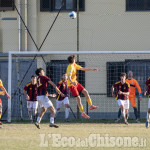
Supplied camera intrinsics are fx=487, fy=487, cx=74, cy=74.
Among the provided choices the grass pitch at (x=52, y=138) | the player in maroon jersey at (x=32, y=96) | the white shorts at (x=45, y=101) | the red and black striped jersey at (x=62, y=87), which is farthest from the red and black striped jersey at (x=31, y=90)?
the white shorts at (x=45, y=101)

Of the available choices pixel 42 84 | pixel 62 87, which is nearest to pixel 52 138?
pixel 42 84

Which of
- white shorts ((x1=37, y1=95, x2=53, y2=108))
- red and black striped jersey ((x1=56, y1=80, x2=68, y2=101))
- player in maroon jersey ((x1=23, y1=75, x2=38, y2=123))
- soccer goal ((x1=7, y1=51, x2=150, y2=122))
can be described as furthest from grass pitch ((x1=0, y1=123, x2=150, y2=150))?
soccer goal ((x1=7, y1=51, x2=150, y2=122))

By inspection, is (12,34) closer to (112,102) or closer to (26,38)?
(26,38)

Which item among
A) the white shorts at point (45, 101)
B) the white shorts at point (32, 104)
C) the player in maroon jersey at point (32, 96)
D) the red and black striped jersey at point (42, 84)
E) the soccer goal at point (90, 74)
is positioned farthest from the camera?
the soccer goal at point (90, 74)

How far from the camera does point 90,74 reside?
20547mm

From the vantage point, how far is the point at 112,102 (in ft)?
65.3

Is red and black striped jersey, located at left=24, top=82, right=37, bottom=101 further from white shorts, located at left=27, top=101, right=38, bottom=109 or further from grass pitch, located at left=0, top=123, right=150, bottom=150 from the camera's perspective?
grass pitch, located at left=0, top=123, right=150, bottom=150

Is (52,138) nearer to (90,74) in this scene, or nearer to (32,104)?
(32,104)

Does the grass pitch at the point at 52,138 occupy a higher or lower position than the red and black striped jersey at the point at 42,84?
lower

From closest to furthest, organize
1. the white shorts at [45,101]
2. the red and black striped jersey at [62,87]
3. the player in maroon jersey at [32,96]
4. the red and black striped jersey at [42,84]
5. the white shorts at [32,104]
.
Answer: the red and black striped jersey at [42,84] < the white shorts at [45,101] < the player in maroon jersey at [32,96] < the white shorts at [32,104] < the red and black striped jersey at [62,87]

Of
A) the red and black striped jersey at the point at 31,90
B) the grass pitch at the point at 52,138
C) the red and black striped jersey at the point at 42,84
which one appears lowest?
the grass pitch at the point at 52,138

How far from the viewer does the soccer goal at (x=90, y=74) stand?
1977 cm

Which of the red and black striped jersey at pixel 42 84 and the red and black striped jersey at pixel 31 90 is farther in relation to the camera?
the red and black striped jersey at pixel 31 90

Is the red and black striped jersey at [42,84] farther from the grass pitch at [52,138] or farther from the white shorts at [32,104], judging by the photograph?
the white shorts at [32,104]
